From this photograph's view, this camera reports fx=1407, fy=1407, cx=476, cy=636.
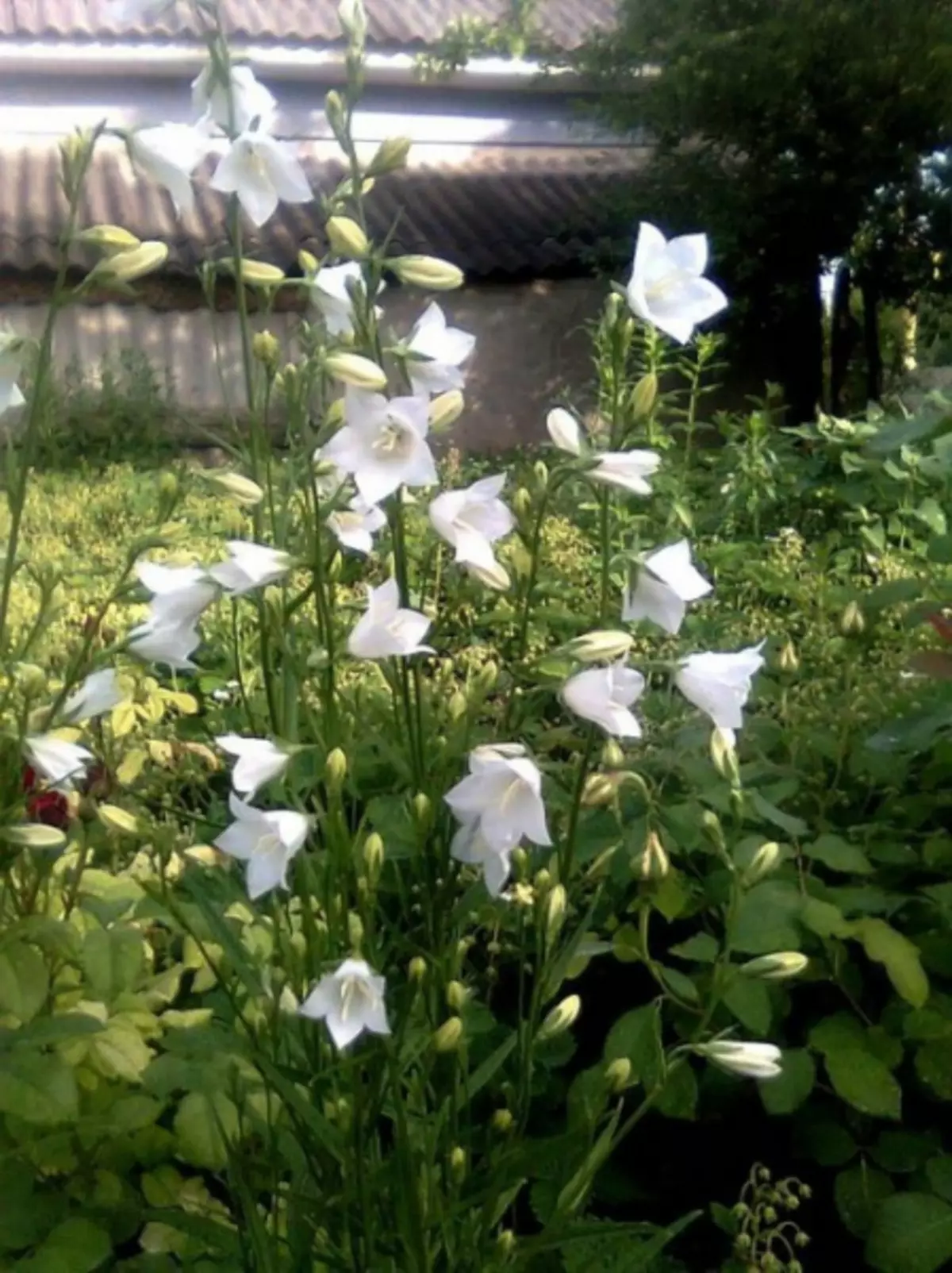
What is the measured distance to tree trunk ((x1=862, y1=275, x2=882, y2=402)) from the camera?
924 centimetres

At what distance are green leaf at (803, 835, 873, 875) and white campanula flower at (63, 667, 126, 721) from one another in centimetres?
71

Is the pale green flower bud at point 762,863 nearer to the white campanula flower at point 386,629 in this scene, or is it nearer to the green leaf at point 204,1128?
the white campanula flower at point 386,629

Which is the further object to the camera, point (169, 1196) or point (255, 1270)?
point (169, 1196)

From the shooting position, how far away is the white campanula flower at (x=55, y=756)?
950 millimetres

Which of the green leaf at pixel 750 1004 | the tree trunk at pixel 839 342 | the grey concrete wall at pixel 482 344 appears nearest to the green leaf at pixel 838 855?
the green leaf at pixel 750 1004

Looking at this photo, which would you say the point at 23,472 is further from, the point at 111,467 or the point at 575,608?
the point at 111,467

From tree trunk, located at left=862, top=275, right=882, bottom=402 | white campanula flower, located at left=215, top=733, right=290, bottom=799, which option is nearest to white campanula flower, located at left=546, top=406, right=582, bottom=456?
white campanula flower, located at left=215, top=733, right=290, bottom=799

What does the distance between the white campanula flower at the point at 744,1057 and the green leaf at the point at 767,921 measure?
281 millimetres

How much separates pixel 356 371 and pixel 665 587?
0.23 metres

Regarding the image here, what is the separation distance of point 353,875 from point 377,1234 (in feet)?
0.84

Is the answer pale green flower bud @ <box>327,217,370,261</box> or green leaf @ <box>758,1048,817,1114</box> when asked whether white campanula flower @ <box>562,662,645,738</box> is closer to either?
pale green flower bud @ <box>327,217,370,261</box>

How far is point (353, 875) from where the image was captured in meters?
0.92

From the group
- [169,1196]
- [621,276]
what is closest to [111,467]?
[621,276]

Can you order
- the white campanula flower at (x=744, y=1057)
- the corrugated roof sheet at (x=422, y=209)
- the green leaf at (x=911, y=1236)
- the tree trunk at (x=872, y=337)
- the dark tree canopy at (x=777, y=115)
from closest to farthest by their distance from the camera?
the white campanula flower at (x=744, y=1057) < the green leaf at (x=911, y=1236) < the dark tree canopy at (x=777, y=115) < the corrugated roof sheet at (x=422, y=209) < the tree trunk at (x=872, y=337)
